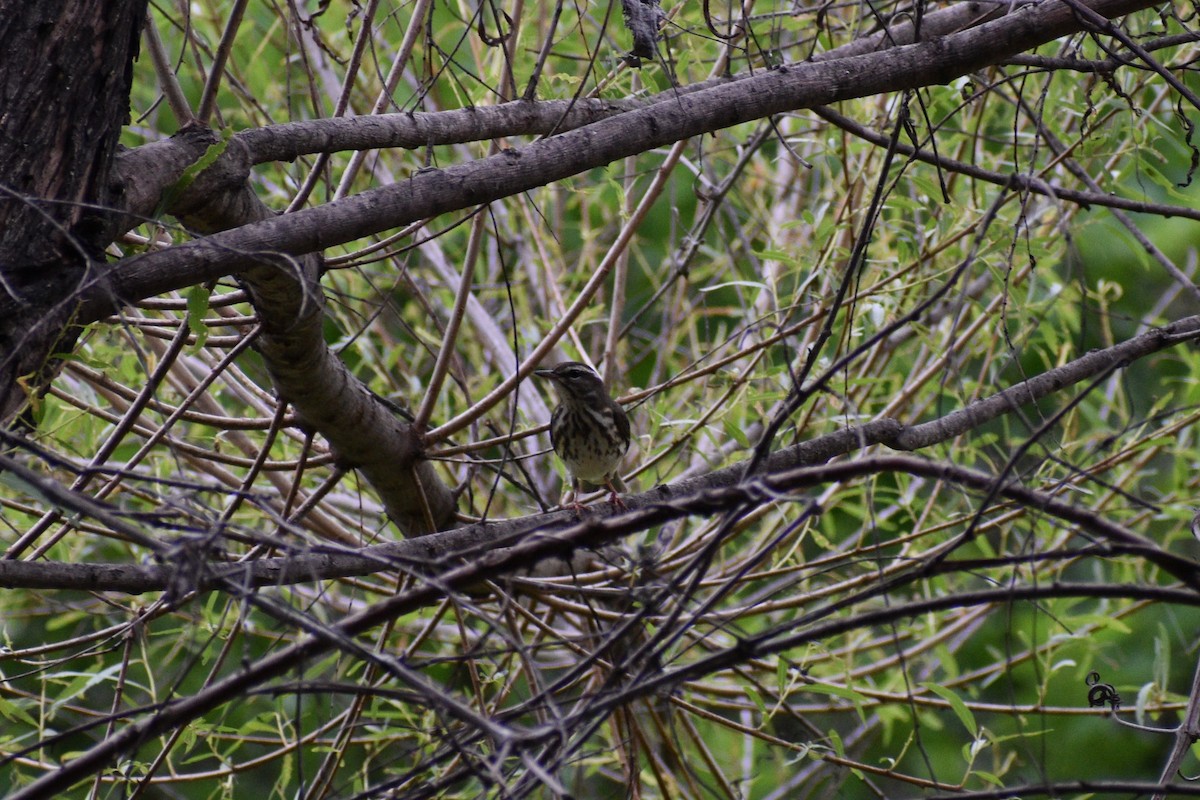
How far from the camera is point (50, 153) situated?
194cm

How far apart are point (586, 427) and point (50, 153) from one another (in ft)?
7.87

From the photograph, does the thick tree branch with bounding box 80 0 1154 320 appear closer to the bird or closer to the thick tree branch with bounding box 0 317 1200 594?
the thick tree branch with bounding box 0 317 1200 594

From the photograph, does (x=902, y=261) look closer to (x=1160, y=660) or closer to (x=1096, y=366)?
(x=1096, y=366)

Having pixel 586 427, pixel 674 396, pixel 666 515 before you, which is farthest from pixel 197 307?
pixel 674 396

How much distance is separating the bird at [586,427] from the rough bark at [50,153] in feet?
7.25

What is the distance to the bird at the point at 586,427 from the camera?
409 centimetres

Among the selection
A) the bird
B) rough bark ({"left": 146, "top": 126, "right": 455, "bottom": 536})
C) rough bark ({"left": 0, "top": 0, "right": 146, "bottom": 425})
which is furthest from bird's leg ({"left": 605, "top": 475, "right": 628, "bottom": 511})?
rough bark ({"left": 0, "top": 0, "right": 146, "bottom": 425})

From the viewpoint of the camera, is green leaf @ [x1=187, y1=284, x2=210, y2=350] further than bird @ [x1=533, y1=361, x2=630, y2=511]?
No

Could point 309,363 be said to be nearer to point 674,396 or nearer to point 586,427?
point 586,427

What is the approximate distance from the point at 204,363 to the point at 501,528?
178cm

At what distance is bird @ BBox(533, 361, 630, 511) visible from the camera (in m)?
4.09

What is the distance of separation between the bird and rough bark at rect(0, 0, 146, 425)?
2.21 m

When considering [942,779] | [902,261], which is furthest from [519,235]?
[942,779]

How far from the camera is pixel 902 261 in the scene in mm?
3588
